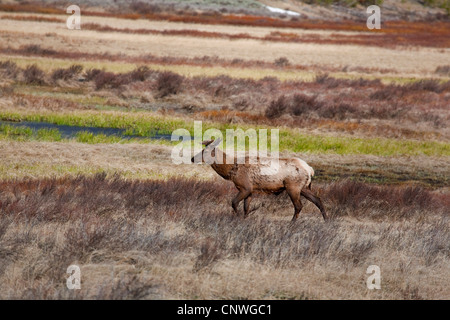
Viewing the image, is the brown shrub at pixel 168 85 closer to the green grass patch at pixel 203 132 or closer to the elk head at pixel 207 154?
the green grass patch at pixel 203 132

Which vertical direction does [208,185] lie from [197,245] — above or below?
below

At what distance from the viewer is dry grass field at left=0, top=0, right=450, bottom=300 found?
6.94m

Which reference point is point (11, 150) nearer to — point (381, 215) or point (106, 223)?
point (106, 223)

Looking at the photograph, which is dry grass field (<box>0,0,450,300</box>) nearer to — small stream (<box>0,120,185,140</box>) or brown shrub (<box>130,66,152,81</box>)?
brown shrub (<box>130,66,152,81</box>)

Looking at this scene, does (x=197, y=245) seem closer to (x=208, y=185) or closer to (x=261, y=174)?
(x=261, y=174)

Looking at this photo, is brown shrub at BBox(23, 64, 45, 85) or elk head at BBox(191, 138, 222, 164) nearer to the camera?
elk head at BBox(191, 138, 222, 164)

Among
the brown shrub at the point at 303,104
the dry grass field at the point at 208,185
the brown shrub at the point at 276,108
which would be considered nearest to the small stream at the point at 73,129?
the dry grass field at the point at 208,185

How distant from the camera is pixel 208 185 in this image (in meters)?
11.9

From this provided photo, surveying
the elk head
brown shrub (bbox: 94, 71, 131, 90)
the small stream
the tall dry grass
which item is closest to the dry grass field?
the tall dry grass

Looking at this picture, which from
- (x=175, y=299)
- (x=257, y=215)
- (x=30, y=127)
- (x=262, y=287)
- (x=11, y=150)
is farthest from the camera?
(x=30, y=127)

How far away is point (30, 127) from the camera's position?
58.5 ft

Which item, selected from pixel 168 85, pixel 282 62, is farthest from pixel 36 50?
pixel 282 62
